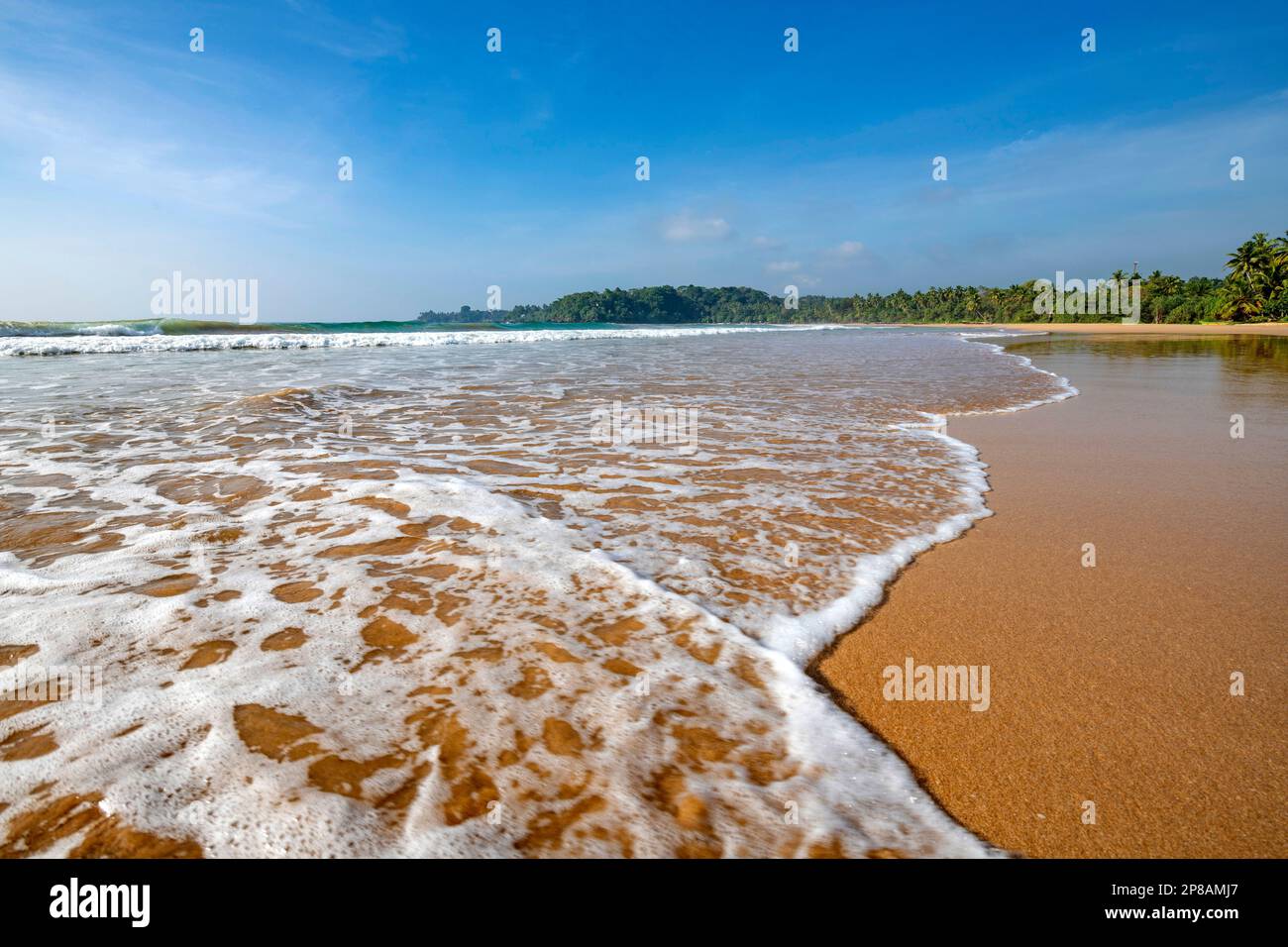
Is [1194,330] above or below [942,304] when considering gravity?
below

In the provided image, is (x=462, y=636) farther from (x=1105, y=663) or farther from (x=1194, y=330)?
(x=1194, y=330)

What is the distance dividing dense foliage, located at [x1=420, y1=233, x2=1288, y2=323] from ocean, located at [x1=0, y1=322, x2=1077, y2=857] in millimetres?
75868

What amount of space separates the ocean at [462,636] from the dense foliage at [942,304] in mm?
75868

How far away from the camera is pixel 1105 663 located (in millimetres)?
2594

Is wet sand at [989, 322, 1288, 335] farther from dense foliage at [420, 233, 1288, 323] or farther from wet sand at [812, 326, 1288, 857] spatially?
wet sand at [812, 326, 1288, 857]

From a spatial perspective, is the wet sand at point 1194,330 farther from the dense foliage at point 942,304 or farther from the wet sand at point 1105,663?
the wet sand at point 1105,663

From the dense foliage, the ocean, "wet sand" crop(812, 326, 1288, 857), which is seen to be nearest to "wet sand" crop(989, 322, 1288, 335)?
the dense foliage

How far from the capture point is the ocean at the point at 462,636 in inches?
71.6

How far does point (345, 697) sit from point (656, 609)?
4.85 ft

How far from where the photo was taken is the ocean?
1819 mm

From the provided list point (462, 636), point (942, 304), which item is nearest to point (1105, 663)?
point (462, 636)

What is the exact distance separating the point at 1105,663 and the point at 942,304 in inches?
5396

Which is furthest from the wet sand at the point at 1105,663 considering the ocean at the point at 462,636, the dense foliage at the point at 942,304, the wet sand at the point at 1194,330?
the dense foliage at the point at 942,304
